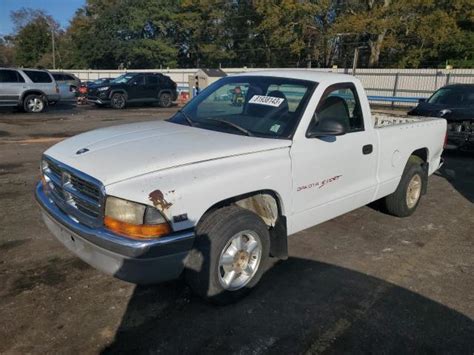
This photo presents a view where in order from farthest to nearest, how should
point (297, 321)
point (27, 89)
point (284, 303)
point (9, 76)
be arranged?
point (27, 89) < point (9, 76) < point (284, 303) < point (297, 321)

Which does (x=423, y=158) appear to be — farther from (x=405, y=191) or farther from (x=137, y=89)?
(x=137, y=89)

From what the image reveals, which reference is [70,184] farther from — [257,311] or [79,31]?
[79,31]

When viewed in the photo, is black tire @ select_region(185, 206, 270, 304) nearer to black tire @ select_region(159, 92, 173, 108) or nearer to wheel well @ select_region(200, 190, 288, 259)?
wheel well @ select_region(200, 190, 288, 259)

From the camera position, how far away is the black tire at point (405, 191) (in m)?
5.56

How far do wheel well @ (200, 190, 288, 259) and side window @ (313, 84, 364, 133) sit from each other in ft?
3.41

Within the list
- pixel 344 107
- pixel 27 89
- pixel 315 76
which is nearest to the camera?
pixel 315 76

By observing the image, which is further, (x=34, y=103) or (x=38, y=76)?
(x=34, y=103)

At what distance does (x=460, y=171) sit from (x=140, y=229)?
25.6 ft

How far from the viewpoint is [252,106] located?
434 centimetres

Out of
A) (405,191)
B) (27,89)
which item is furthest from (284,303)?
(27,89)

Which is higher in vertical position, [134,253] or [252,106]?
[252,106]

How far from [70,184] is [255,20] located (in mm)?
61397

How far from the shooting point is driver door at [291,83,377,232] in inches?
156

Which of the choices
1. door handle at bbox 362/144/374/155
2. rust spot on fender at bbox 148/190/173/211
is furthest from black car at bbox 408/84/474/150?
rust spot on fender at bbox 148/190/173/211
